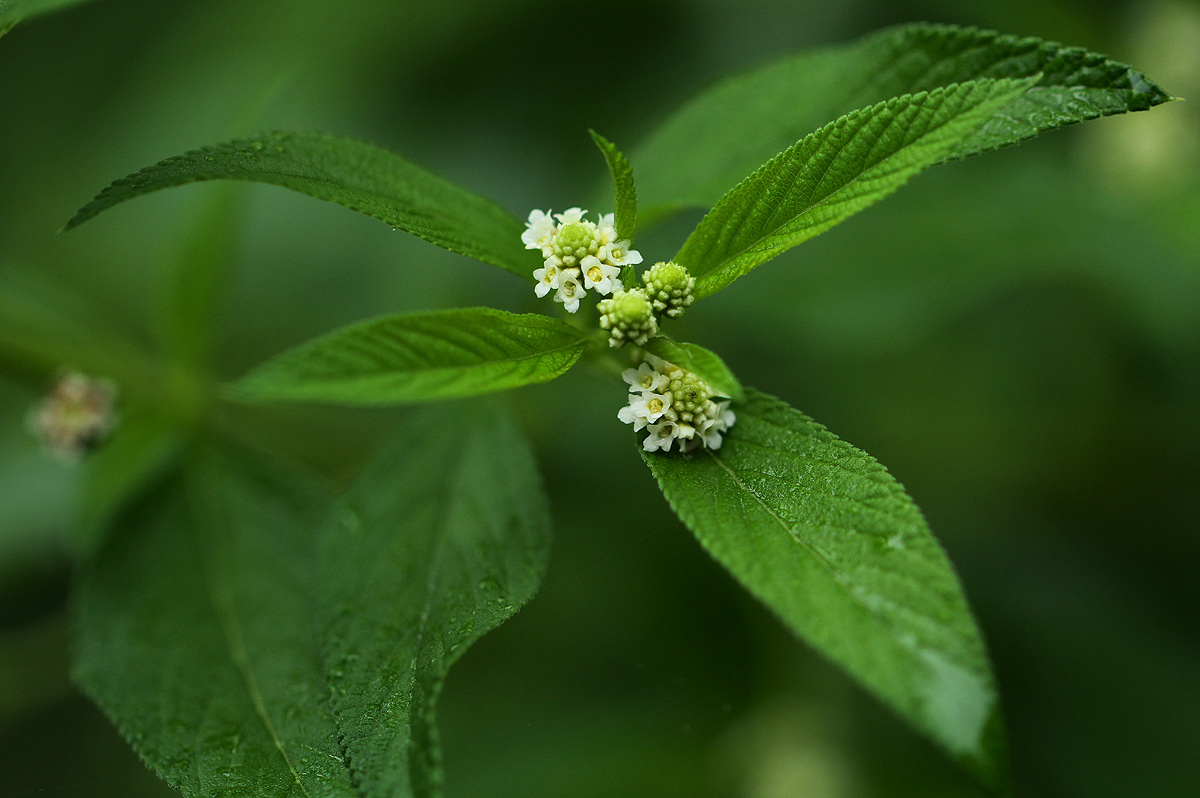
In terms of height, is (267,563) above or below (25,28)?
below

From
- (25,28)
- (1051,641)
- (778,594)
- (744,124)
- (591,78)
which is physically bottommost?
(1051,641)

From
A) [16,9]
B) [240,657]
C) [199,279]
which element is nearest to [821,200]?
[16,9]

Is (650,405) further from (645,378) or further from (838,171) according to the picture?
(838,171)

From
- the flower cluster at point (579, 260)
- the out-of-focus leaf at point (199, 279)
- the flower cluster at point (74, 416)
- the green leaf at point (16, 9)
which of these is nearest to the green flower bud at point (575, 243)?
the flower cluster at point (579, 260)

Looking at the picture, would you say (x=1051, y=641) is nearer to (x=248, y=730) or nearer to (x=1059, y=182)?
(x=1059, y=182)

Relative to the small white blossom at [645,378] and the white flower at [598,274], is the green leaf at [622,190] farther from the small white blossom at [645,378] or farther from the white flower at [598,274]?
the small white blossom at [645,378]

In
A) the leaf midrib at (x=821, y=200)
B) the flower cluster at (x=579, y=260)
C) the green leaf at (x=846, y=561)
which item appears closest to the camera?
the green leaf at (x=846, y=561)

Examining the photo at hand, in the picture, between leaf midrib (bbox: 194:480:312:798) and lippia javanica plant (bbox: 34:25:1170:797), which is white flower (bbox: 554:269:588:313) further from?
leaf midrib (bbox: 194:480:312:798)

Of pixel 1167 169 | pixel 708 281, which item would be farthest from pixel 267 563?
pixel 1167 169
